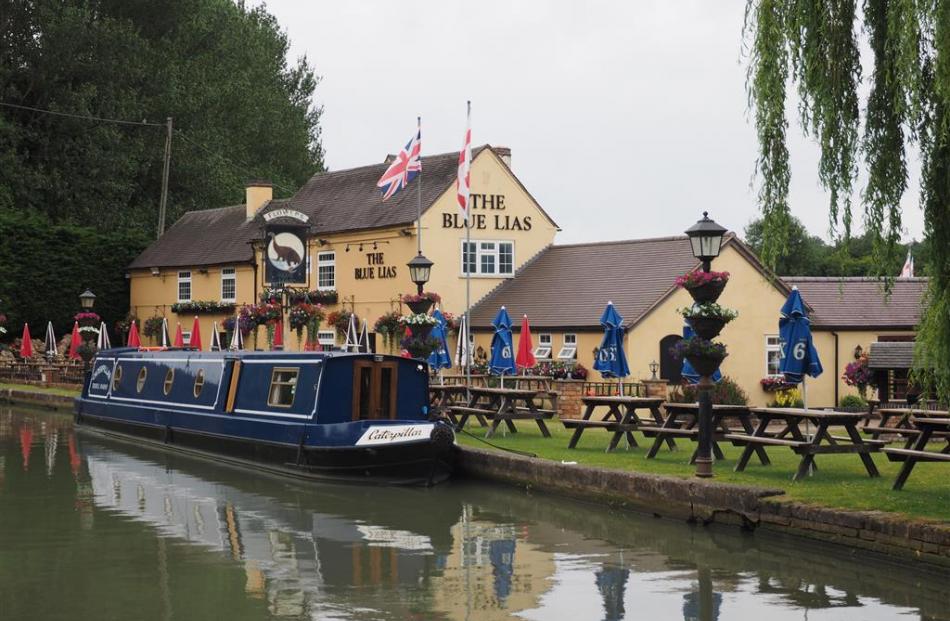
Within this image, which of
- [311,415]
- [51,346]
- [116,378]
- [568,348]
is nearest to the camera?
[311,415]

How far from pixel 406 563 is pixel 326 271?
86.8 feet

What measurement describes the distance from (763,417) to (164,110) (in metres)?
43.7

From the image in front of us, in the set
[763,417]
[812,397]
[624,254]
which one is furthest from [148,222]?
[763,417]

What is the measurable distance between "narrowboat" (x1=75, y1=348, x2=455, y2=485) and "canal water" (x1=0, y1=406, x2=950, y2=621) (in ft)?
1.84

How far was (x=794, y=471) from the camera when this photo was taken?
16062 millimetres

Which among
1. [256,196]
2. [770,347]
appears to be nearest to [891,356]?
[770,347]

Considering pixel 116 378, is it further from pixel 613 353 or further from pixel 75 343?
pixel 75 343

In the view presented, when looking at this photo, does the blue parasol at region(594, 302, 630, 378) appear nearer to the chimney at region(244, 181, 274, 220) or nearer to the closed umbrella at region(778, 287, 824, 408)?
the closed umbrella at region(778, 287, 824, 408)

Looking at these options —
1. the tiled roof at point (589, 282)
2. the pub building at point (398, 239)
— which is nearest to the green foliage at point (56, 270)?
the pub building at point (398, 239)

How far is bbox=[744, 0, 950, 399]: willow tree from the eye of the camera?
11.5 meters

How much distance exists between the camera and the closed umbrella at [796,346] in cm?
1858

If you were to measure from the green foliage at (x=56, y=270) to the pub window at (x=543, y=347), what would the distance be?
22941 mm

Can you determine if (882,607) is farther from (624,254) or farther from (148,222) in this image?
(148,222)

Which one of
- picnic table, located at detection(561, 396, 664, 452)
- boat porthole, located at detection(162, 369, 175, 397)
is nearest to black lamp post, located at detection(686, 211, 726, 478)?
picnic table, located at detection(561, 396, 664, 452)
